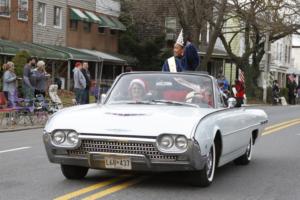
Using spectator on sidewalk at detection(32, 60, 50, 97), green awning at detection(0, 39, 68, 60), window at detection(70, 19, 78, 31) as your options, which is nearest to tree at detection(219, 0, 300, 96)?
window at detection(70, 19, 78, 31)

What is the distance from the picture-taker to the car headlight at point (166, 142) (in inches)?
278

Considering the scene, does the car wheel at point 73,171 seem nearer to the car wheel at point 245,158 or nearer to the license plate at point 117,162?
the license plate at point 117,162

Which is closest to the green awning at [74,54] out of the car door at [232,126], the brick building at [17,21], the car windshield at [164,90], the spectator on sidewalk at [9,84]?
the brick building at [17,21]

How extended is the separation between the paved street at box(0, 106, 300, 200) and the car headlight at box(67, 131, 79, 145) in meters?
0.55

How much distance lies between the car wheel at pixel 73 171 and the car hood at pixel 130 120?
26.6 inches

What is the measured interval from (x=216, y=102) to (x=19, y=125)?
404 inches

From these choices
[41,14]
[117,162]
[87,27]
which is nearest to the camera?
[117,162]

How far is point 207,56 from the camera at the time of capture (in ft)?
118

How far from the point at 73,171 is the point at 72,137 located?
0.84m

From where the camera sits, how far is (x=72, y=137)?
24.1 feet

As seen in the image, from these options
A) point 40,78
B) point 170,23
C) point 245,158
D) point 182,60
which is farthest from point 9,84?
point 170,23

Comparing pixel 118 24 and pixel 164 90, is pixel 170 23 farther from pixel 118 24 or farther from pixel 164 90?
pixel 164 90

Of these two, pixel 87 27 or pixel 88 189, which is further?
pixel 87 27

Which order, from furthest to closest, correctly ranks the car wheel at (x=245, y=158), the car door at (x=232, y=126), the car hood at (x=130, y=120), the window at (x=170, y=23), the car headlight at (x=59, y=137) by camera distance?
the window at (x=170, y=23)
the car wheel at (x=245, y=158)
the car door at (x=232, y=126)
the car headlight at (x=59, y=137)
the car hood at (x=130, y=120)
